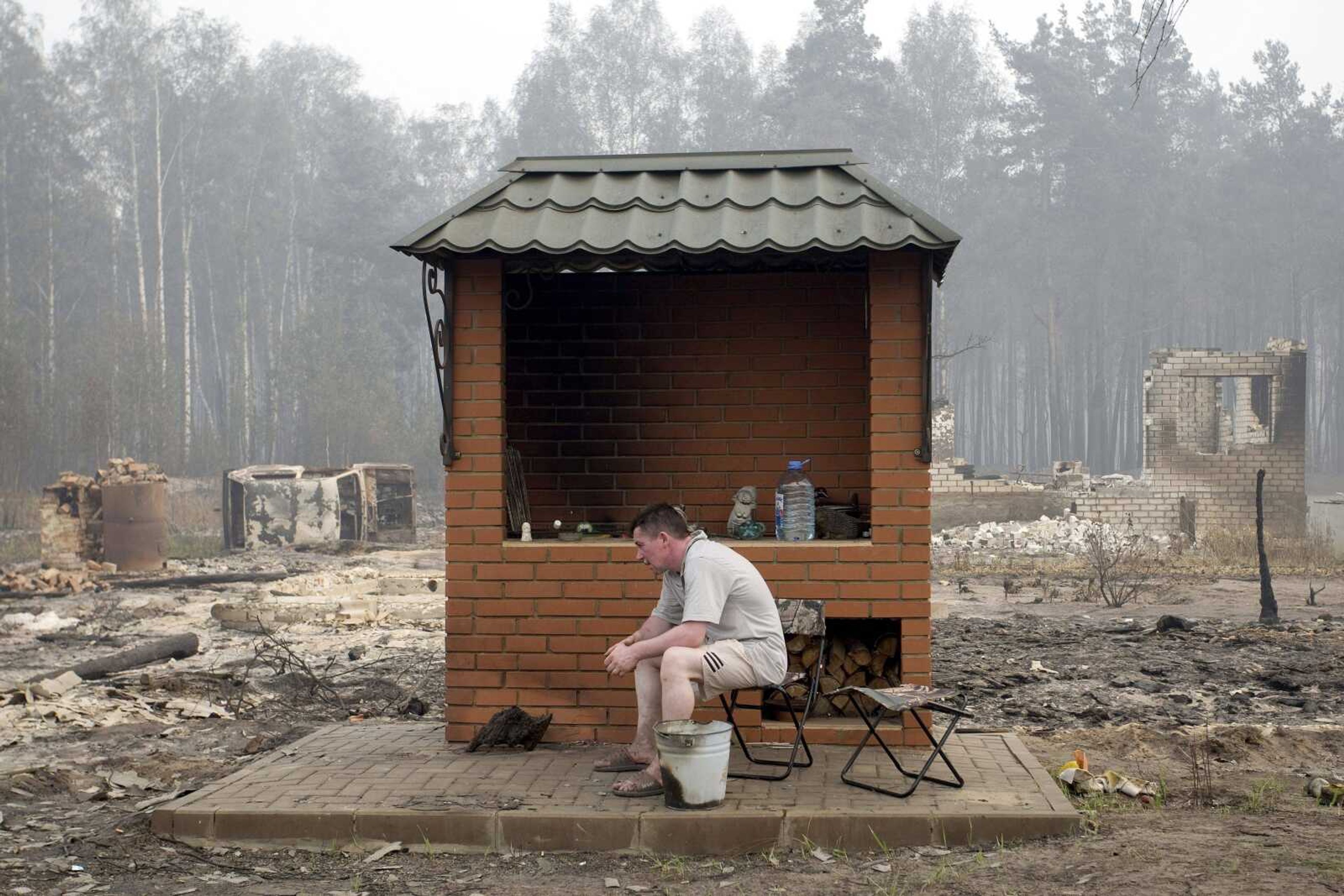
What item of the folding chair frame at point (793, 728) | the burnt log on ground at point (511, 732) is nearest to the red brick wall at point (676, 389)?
the folding chair frame at point (793, 728)

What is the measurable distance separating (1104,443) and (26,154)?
42304mm

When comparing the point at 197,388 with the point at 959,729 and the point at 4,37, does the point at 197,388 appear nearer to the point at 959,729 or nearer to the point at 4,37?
the point at 4,37

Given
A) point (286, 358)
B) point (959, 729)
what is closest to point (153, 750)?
point (959, 729)

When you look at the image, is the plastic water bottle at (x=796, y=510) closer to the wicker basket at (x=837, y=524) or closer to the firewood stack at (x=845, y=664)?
the wicker basket at (x=837, y=524)

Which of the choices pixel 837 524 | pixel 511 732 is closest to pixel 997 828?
pixel 837 524

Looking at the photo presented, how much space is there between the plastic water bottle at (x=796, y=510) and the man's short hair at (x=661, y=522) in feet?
3.74

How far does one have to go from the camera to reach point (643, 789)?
5.52m

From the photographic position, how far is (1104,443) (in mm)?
49750

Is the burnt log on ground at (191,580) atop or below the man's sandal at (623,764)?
below

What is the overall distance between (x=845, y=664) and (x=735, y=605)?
1.59m

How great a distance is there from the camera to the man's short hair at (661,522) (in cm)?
571

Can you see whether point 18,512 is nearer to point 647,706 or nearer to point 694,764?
point 647,706

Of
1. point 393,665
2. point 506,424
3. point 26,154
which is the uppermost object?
point 26,154

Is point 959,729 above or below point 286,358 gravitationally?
below
